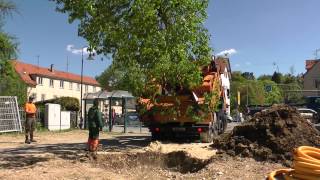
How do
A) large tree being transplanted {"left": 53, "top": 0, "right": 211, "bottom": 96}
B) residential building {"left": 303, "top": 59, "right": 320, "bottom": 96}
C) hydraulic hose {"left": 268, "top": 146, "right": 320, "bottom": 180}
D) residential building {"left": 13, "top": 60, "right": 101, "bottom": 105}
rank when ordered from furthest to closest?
residential building {"left": 303, "top": 59, "right": 320, "bottom": 96}, residential building {"left": 13, "top": 60, "right": 101, "bottom": 105}, large tree being transplanted {"left": 53, "top": 0, "right": 211, "bottom": 96}, hydraulic hose {"left": 268, "top": 146, "right": 320, "bottom": 180}

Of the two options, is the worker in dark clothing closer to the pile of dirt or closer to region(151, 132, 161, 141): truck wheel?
the pile of dirt

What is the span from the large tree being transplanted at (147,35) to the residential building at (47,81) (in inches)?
2804

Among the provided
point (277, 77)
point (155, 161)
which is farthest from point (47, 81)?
point (155, 161)

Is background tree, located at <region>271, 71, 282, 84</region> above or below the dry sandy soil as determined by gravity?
above

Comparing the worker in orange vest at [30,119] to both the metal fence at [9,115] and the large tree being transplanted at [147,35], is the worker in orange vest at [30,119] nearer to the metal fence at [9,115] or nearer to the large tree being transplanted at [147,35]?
the large tree being transplanted at [147,35]

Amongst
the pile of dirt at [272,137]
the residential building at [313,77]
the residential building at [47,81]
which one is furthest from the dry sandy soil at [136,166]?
the residential building at [313,77]

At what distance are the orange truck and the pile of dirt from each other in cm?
361

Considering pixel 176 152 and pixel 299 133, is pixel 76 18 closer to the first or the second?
A: pixel 176 152

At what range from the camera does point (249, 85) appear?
4429 inches

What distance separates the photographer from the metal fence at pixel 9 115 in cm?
2948

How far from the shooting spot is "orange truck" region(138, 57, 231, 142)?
19.9 m

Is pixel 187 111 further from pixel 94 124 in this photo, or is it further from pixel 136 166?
pixel 136 166

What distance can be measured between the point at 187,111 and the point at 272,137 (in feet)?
18.6

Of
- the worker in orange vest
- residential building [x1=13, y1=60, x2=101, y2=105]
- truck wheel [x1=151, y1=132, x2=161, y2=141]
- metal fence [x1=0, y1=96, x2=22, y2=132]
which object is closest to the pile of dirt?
truck wheel [x1=151, y1=132, x2=161, y2=141]
